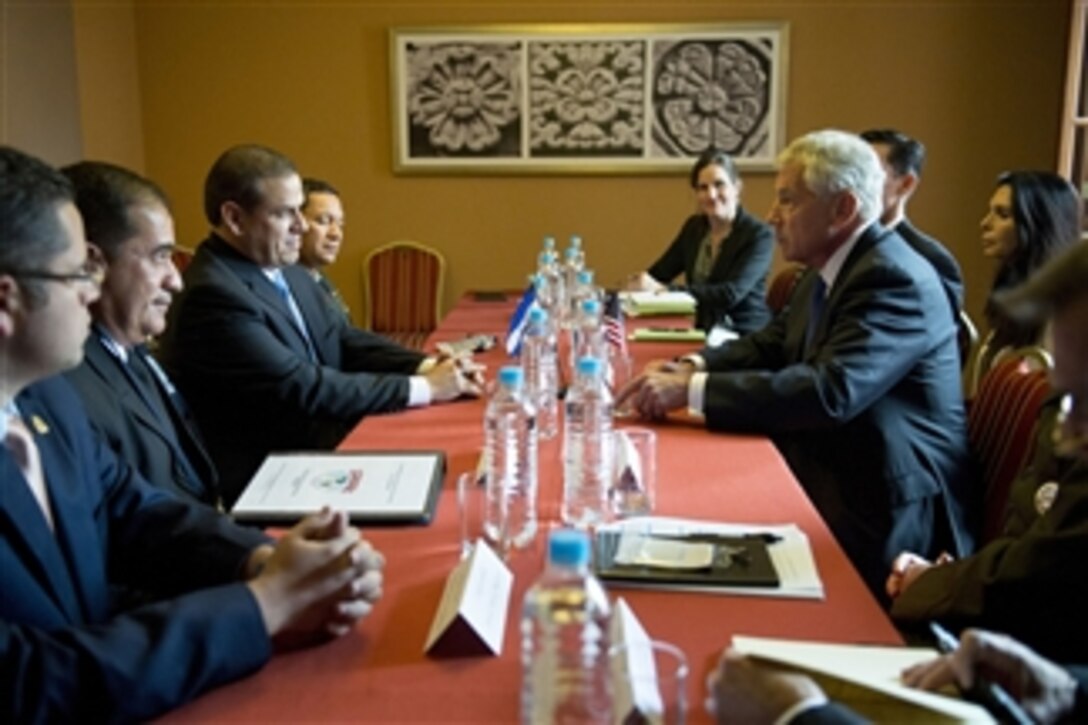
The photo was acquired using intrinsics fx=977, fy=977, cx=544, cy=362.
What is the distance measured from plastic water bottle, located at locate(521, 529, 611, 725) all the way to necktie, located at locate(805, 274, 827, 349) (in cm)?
159

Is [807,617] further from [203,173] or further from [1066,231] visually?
[203,173]

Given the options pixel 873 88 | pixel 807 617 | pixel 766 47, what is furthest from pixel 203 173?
pixel 807 617

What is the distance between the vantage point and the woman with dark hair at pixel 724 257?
4312 millimetres

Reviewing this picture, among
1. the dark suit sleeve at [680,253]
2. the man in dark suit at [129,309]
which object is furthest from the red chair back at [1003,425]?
the dark suit sleeve at [680,253]

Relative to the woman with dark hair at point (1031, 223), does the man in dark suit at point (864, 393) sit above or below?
below

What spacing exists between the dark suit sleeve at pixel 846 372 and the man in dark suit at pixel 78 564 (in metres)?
1.11

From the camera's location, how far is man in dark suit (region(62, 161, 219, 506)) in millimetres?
1781

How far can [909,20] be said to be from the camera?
529 cm

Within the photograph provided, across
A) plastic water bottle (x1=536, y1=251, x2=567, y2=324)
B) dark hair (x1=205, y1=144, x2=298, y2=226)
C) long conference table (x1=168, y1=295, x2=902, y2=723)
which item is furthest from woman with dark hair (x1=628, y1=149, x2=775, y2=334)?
long conference table (x1=168, y1=295, x2=902, y2=723)

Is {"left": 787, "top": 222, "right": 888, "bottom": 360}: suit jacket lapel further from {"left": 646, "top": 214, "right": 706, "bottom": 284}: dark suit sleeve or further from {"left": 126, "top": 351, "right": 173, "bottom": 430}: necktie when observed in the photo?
{"left": 646, "top": 214, "right": 706, "bottom": 284}: dark suit sleeve

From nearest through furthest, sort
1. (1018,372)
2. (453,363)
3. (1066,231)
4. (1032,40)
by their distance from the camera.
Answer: (1018,372), (453,363), (1066,231), (1032,40)

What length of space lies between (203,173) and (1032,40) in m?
4.72

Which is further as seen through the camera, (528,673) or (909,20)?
(909,20)

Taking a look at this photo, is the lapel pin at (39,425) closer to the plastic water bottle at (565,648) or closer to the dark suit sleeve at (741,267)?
the plastic water bottle at (565,648)
